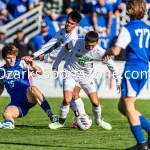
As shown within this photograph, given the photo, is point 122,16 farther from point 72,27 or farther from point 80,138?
point 80,138

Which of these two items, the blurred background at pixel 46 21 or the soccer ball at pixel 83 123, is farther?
the blurred background at pixel 46 21

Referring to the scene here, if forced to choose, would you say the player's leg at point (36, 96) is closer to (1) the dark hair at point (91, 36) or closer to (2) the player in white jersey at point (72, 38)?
(2) the player in white jersey at point (72, 38)

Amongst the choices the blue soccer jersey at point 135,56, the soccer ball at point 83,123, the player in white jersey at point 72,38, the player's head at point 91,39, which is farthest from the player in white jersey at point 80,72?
the blue soccer jersey at point 135,56

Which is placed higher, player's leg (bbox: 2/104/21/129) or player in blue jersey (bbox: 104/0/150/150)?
player in blue jersey (bbox: 104/0/150/150)

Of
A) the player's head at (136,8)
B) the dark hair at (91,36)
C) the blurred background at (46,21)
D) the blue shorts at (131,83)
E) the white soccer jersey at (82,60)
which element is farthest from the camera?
the blurred background at (46,21)

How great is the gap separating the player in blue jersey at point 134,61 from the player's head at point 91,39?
2.49 metres

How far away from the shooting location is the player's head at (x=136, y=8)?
10.1 m

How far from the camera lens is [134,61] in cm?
1032

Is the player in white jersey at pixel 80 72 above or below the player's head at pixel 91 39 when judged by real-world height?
below

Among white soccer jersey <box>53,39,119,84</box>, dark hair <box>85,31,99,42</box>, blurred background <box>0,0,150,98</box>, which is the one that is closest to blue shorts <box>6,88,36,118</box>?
white soccer jersey <box>53,39,119,84</box>

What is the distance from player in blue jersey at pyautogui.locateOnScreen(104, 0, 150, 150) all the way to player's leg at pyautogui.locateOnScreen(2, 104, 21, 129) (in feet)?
11.8

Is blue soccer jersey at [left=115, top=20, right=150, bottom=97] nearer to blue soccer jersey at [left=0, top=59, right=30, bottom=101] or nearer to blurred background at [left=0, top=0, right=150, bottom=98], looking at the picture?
blue soccer jersey at [left=0, top=59, right=30, bottom=101]

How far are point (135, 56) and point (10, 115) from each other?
3922mm

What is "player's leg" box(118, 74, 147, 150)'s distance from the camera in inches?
401
